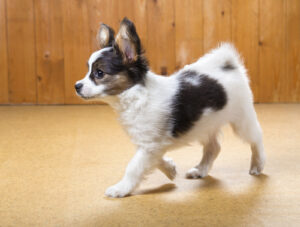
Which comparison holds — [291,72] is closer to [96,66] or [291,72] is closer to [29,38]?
[29,38]

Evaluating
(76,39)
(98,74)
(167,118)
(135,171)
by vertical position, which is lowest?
(135,171)

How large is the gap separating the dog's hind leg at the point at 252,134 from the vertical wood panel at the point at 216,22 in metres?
2.43

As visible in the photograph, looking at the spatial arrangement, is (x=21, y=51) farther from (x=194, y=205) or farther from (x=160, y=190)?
(x=194, y=205)

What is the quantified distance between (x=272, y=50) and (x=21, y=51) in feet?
8.22

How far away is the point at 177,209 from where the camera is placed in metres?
1.64

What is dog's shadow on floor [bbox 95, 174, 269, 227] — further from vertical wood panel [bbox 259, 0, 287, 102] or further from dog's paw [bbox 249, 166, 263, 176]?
vertical wood panel [bbox 259, 0, 287, 102]

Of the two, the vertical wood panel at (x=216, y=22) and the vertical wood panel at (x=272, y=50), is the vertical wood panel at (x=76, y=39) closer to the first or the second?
the vertical wood panel at (x=216, y=22)

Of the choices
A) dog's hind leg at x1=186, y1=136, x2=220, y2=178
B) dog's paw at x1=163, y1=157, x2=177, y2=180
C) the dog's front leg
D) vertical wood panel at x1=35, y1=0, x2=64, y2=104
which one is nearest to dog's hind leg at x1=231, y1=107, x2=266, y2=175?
dog's hind leg at x1=186, y1=136, x2=220, y2=178

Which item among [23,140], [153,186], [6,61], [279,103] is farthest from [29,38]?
[153,186]

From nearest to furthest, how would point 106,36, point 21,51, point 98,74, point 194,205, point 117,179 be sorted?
point 194,205
point 98,74
point 106,36
point 117,179
point 21,51

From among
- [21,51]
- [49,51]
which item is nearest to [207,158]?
[49,51]

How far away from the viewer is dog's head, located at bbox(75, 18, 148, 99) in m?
1.77

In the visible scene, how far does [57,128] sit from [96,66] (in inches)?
64.3

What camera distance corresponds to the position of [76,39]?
4387mm
